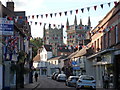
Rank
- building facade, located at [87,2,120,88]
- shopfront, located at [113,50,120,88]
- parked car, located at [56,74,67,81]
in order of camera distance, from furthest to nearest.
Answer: parked car, located at [56,74,67,81]
shopfront, located at [113,50,120,88]
building facade, located at [87,2,120,88]

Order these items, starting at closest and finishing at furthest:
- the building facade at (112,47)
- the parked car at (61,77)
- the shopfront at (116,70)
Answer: the building facade at (112,47), the shopfront at (116,70), the parked car at (61,77)

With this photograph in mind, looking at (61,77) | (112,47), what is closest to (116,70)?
(112,47)

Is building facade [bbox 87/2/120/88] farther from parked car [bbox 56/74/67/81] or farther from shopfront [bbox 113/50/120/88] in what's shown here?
parked car [bbox 56/74/67/81]

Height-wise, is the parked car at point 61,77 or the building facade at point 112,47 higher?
the building facade at point 112,47

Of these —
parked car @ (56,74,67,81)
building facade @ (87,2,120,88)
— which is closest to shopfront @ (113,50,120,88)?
building facade @ (87,2,120,88)

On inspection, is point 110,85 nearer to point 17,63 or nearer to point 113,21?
point 113,21

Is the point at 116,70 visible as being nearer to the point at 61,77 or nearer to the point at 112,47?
the point at 112,47

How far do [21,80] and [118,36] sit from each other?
12.1 metres

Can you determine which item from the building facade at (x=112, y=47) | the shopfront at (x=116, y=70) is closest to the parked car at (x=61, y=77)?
the building facade at (x=112, y=47)

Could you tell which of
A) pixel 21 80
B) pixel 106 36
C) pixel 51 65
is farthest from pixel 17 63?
pixel 51 65

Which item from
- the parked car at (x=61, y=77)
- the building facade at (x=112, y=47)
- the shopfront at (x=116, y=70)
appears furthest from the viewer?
the parked car at (x=61, y=77)

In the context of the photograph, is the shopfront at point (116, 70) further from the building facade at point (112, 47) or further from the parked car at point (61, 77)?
the parked car at point (61, 77)

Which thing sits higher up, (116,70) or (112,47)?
(112,47)

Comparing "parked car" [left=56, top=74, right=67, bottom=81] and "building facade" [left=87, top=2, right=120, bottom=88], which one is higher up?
"building facade" [left=87, top=2, right=120, bottom=88]
